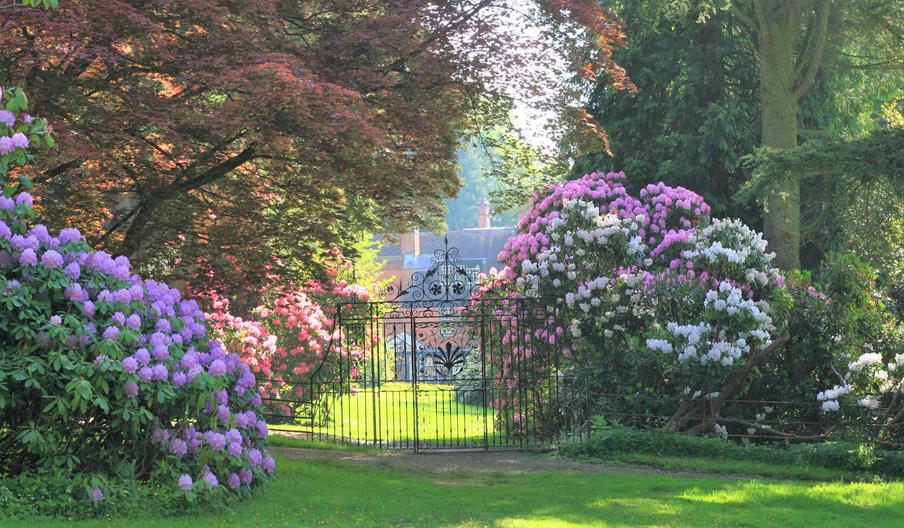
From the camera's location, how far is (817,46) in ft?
55.7

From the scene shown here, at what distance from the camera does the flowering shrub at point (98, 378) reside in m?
7.85

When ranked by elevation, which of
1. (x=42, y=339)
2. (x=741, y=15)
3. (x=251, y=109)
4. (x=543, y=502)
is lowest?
(x=543, y=502)

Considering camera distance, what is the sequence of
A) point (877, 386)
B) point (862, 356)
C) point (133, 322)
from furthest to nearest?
point (877, 386), point (862, 356), point (133, 322)

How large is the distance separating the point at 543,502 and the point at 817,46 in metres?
11.0

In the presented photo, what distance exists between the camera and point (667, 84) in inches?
782

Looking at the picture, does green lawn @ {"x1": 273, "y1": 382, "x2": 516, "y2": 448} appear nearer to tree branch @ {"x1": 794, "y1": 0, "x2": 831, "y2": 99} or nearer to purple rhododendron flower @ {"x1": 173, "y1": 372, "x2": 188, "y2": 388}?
purple rhododendron flower @ {"x1": 173, "y1": 372, "x2": 188, "y2": 388}

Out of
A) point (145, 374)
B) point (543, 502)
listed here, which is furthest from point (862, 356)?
point (145, 374)

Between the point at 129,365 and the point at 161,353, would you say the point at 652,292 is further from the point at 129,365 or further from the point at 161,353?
the point at 129,365

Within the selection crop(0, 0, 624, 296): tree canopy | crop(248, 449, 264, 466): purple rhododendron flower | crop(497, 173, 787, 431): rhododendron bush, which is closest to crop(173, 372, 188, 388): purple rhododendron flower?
crop(248, 449, 264, 466): purple rhododendron flower

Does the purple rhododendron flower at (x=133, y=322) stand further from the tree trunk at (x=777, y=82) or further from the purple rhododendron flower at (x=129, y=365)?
the tree trunk at (x=777, y=82)

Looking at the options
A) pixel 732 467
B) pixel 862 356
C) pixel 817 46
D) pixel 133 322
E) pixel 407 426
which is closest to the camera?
pixel 133 322

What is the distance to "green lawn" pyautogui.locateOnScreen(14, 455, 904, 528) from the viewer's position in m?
7.99

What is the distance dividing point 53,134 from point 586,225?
7.19 metres

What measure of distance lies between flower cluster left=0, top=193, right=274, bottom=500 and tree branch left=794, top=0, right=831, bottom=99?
11881mm
